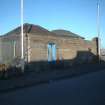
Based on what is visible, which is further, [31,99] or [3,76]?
[3,76]

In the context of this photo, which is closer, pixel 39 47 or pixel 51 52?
pixel 39 47

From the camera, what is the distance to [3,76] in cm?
1942

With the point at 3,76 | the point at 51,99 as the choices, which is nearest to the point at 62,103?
the point at 51,99

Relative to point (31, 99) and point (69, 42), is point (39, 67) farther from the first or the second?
point (31, 99)

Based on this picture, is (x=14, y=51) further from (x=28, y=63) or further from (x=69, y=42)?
(x=69, y=42)

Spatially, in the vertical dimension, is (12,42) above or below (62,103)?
above

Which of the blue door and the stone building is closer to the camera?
the stone building

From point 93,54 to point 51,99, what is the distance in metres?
33.6

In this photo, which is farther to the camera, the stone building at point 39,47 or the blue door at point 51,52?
the blue door at point 51,52

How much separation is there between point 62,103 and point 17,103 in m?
1.85

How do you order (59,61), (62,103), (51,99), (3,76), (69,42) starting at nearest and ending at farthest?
(62,103), (51,99), (3,76), (59,61), (69,42)

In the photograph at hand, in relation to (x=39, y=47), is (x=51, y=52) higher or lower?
lower

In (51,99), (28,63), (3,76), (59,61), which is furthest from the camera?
(59,61)

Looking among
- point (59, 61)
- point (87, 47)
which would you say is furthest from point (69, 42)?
point (87, 47)
